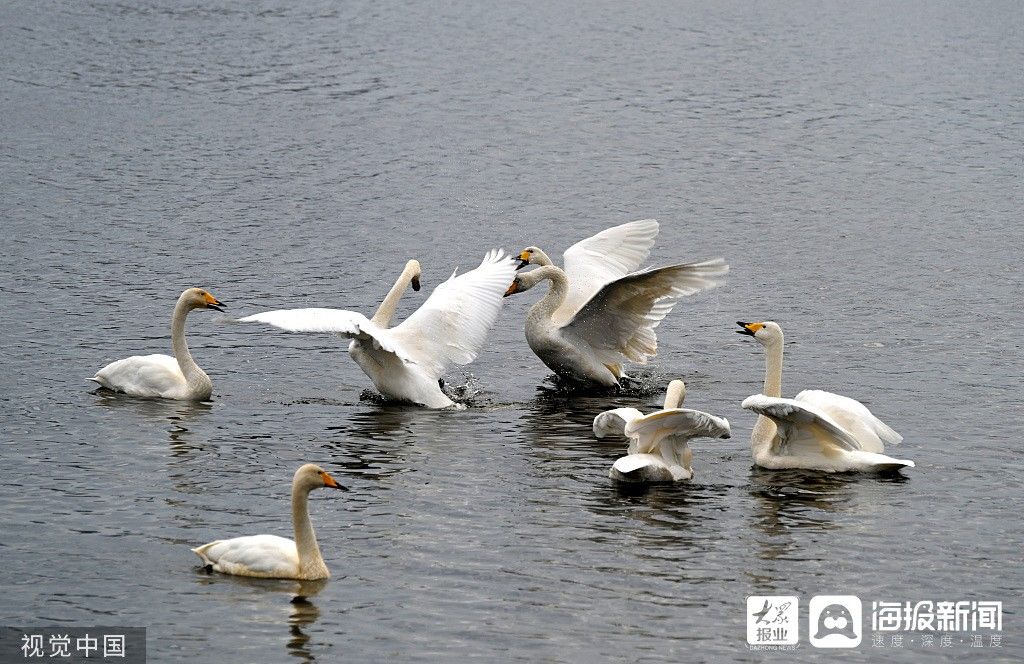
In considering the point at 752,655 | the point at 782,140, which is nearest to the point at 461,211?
the point at 782,140

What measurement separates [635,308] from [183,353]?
15.3 feet

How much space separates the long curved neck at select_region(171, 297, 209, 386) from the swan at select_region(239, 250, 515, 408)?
904mm

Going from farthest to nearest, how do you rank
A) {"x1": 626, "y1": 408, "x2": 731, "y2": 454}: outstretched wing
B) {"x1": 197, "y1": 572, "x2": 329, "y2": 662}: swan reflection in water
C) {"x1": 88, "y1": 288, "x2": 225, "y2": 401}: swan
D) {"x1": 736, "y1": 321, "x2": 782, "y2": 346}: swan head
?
{"x1": 88, "y1": 288, "x2": 225, "y2": 401}: swan → {"x1": 736, "y1": 321, "x2": 782, "y2": 346}: swan head → {"x1": 626, "y1": 408, "x2": 731, "y2": 454}: outstretched wing → {"x1": 197, "y1": 572, "x2": 329, "y2": 662}: swan reflection in water

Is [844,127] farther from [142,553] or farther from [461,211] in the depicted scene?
[142,553]

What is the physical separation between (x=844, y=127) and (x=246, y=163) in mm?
11576

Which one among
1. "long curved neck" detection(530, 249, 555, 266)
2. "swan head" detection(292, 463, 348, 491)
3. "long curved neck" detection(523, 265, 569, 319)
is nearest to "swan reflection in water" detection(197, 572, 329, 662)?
"swan head" detection(292, 463, 348, 491)

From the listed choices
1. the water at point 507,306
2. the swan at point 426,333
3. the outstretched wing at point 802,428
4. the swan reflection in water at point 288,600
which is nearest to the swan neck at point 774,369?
the water at point 507,306

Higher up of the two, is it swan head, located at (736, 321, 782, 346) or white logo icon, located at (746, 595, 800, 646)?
swan head, located at (736, 321, 782, 346)

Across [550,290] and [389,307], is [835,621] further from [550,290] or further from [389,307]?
[389,307]

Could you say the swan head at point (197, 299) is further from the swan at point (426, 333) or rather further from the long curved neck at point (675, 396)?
the long curved neck at point (675, 396)

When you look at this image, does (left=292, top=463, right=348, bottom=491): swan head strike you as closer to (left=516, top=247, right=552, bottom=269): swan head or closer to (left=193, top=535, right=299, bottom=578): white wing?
Answer: (left=193, top=535, right=299, bottom=578): white wing

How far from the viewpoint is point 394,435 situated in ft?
48.3

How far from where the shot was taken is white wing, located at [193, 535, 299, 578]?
10547 millimetres

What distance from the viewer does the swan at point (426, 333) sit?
15.3m
